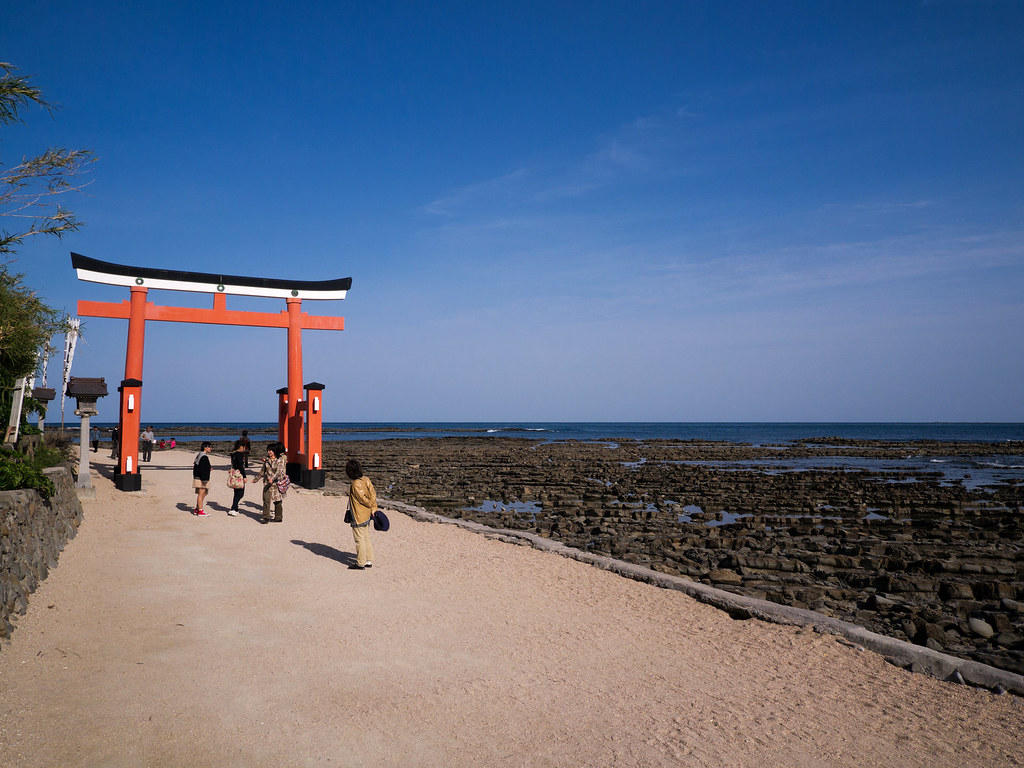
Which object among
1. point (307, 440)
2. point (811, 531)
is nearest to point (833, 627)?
point (811, 531)

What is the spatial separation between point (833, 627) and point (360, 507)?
576 cm

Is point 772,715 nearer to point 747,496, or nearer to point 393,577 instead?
point 393,577

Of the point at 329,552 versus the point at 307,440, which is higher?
the point at 307,440

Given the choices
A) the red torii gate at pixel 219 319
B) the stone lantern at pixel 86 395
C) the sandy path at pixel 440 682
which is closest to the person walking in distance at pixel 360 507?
the sandy path at pixel 440 682

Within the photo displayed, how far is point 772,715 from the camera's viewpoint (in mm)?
4461

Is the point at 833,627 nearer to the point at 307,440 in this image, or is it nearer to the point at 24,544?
the point at 24,544

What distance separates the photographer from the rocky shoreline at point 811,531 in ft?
25.5

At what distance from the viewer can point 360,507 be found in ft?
27.9

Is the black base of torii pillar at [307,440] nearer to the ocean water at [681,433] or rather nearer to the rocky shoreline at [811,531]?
the rocky shoreline at [811,531]

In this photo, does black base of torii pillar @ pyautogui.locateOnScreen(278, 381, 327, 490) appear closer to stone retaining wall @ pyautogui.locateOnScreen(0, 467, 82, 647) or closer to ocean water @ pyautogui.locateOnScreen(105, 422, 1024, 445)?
stone retaining wall @ pyautogui.locateOnScreen(0, 467, 82, 647)

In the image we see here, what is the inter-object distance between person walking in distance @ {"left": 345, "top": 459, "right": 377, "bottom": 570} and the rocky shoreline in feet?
14.0

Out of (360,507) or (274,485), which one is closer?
(360,507)

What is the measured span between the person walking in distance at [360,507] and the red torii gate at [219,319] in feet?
25.4

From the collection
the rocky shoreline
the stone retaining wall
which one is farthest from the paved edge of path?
the stone retaining wall
